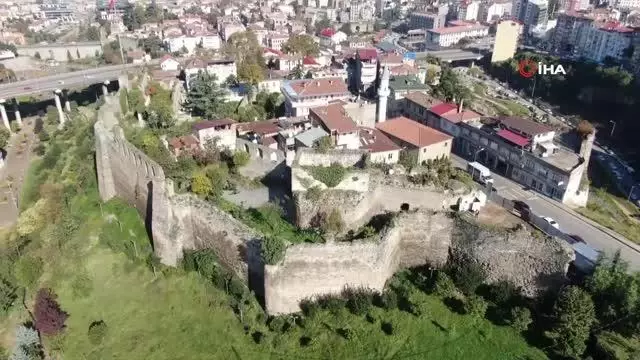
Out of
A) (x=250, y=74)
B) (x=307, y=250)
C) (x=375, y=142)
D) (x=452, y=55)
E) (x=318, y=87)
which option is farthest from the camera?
(x=452, y=55)

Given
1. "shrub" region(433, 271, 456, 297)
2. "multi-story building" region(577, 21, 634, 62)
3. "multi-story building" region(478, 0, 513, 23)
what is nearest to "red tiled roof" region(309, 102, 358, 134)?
"shrub" region(433, 271, 456, 297)

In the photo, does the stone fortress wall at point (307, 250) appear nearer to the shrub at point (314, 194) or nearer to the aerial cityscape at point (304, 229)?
the aerial cityscape at point (304, 229)

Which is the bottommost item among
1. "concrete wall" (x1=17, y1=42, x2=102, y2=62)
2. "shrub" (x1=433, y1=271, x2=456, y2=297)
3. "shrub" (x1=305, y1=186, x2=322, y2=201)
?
"concrete wall" (x1=17, y1=42, x2=102, y2=62)

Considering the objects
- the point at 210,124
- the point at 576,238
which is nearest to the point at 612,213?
the point at 576,238

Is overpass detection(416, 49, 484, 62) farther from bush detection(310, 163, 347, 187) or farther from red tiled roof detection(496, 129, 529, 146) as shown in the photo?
bush detection(310, 163, 347, 187)

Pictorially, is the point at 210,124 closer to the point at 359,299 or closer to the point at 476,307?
the point at 359,299
